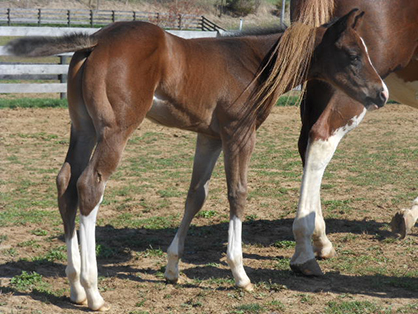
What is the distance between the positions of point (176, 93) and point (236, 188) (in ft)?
2.71

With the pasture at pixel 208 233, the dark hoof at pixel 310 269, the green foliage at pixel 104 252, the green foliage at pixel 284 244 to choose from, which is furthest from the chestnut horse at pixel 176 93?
the green foliage at pixel 284 244

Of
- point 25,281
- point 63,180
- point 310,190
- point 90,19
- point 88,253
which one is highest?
point 63,180

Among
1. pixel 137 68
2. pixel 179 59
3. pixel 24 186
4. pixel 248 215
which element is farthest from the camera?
pixel 24 186

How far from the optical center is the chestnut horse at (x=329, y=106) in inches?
182

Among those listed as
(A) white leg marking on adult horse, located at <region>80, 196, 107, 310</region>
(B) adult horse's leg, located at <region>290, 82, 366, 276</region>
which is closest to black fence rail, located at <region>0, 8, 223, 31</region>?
(B) adult horse's leg, located at <region>290, 82, 366, 276</region>

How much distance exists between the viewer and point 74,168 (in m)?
3.87

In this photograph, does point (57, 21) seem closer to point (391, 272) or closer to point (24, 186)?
point (24, 186)

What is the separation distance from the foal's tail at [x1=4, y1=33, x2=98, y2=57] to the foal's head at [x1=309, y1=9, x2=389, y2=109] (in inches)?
68.9

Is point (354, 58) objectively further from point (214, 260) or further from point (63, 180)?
point (63, 180)

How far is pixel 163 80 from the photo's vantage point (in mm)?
3869

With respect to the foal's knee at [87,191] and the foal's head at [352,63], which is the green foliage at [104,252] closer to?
the foal's knee at [87,191]

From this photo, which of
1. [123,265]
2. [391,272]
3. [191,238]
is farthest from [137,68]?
[391,272]

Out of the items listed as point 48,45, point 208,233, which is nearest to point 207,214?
point 208,233

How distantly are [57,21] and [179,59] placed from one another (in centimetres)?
3566
